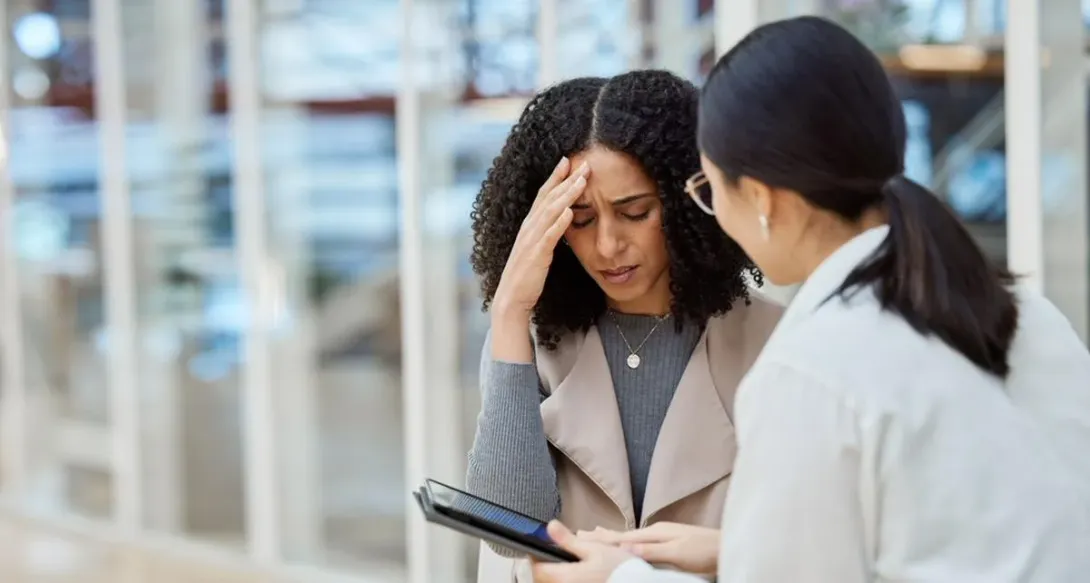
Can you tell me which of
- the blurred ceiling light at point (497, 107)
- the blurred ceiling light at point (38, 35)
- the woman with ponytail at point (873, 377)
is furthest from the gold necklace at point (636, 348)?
the blurred ceiling light at point (38, 35)

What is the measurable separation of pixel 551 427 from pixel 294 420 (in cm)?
394

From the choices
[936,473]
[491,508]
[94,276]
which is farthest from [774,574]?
[94,276]

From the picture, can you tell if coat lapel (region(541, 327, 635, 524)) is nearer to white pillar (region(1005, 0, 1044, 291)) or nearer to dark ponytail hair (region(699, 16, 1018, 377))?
dark ponytail hair (region(699, 16, 1018, 377))

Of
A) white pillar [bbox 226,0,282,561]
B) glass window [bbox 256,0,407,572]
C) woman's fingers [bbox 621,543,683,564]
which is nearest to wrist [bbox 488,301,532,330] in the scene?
woman's fingers [bbox 621,543,683,564]

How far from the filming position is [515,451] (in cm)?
154

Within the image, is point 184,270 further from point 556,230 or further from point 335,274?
point 556,230

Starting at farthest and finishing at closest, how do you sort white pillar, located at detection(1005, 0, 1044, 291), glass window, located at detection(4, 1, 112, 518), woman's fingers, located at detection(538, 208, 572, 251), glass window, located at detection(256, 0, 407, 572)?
glass window, located at detection(4, 1, 112, 518) < glass window, located at detection(256, 0, 407, 572) < white pillar, located at detection(1005, 0, 1044, 291) < woman's fingers, located at detection(538, 208, 572, 251)

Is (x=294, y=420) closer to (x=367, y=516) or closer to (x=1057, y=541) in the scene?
(x=367, y=516)

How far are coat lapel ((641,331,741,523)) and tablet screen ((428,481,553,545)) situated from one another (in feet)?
0.60

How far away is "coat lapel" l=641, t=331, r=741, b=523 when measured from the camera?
1.54 metres

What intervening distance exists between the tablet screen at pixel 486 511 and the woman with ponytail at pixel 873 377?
0.30 metres

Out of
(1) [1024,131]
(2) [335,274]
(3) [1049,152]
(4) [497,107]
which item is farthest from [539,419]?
(2) [335,274]

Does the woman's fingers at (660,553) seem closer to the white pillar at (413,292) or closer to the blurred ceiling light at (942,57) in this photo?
the blurred ceiling light at (942,57)

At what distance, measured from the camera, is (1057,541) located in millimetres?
1093
